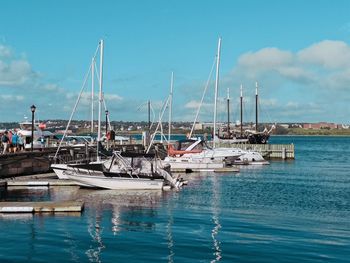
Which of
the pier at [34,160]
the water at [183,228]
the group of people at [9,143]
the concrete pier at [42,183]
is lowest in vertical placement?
the water at [183,228]

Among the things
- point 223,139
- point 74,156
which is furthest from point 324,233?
point 223,139

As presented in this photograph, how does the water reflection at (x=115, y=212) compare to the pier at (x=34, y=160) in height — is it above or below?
below

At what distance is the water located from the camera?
17719mm

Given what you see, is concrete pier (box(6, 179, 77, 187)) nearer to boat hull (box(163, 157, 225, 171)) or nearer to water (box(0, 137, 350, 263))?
water (box(0, 137, 350, 263))

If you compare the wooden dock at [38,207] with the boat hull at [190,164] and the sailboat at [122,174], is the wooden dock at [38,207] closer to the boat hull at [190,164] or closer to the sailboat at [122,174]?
the sailboat at [122,174]

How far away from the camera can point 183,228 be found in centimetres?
2222

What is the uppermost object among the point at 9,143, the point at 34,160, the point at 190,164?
the point at 9,143

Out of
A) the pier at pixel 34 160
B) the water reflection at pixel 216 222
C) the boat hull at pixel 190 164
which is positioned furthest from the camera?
the boat hull at pixel 190 164

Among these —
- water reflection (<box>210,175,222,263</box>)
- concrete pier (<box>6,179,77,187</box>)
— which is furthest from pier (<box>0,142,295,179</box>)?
water reflection (<box>210,175,222,263</box>)

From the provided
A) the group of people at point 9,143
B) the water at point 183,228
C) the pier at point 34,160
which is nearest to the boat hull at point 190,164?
the pier at point 34,160

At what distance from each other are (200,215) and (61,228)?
7.16m

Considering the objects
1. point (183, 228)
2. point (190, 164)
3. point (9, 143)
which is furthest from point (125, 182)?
point (190, 164)

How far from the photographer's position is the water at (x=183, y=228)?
17.7 metres

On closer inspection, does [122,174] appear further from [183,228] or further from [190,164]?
[190,164]
